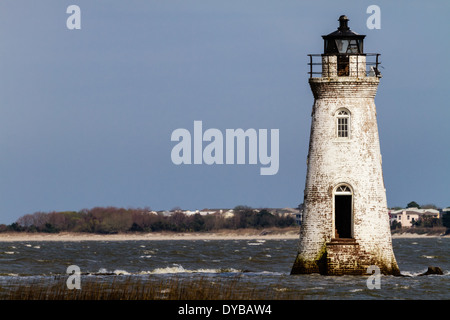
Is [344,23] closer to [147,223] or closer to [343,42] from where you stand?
[343,42]

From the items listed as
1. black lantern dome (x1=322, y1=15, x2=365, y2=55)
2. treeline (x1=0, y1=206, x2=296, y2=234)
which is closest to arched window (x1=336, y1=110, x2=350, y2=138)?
black lantern dome (x1=322, y1=15, x2=365, y2=55)

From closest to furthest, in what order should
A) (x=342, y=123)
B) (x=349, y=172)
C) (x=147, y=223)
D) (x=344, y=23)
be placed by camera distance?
(x=349, y=172) → (x=342, y=123) → (x=344, y=23) → (x=147, y=223)

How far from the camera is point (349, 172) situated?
3778cm

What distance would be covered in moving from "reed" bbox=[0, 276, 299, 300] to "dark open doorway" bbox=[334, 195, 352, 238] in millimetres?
4522

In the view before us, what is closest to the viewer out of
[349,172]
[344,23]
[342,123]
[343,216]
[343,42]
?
[349,172]

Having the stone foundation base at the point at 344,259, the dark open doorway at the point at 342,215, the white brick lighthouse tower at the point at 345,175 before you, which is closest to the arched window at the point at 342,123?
the white brick lighthouse tower at the point at 345,175

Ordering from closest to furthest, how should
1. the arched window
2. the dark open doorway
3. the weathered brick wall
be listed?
the weathered brick wall, the arched window, the dark open doorway

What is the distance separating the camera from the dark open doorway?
4081 cm

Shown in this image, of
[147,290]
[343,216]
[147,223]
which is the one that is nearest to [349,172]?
[343,216]

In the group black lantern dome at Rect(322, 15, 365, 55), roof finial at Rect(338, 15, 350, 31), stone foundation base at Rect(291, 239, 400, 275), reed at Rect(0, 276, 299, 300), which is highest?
roof finial at Rect(338, 15, 350, 31)

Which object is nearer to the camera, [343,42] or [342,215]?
[343,42]

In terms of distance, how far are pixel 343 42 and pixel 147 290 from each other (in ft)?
38.9

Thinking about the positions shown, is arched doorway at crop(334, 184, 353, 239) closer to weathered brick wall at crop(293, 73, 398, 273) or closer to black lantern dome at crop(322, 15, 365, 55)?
weathered brick wall at crop(293, 73, 398, 273)

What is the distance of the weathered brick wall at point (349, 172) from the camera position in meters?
37.7
